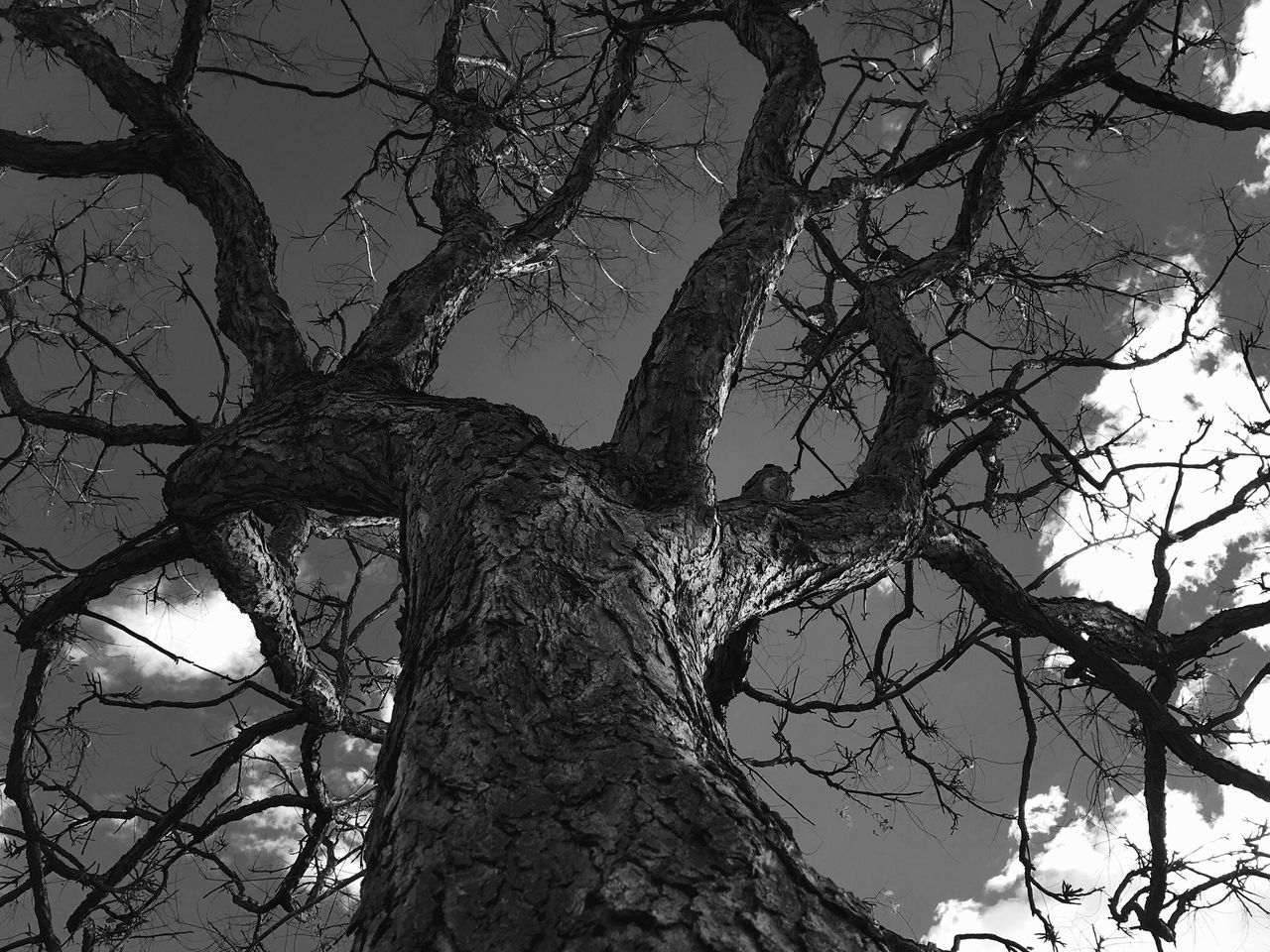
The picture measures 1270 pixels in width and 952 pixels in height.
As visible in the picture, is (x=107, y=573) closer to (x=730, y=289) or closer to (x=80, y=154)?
(x=80, y=154)

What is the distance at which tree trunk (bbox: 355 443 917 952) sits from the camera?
67 centimetres

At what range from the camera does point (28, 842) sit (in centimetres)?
267

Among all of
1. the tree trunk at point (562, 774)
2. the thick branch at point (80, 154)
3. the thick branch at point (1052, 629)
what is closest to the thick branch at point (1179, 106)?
the thick branch at point (1052, 629)

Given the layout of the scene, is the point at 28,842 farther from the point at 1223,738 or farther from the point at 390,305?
the point at 1223,738

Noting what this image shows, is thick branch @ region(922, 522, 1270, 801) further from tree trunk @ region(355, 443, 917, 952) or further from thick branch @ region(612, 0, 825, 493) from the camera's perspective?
tree trunk @ region(355, 443, 917, 952)

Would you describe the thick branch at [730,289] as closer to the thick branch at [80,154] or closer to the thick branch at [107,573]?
the thick branch at [107,573]

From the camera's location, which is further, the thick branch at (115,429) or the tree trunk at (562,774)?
the thick branch at (115,429)

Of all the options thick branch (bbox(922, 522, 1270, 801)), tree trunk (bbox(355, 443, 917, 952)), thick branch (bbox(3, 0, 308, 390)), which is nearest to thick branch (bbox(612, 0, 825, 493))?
tree trunk (bbox(355, 443, 917, 952))

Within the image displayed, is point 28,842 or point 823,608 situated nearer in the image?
point 28,842

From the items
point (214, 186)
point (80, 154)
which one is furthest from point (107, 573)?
point (80, 154)

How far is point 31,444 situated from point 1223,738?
196 inches

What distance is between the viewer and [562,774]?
826mm

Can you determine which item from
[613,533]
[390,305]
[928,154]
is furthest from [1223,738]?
[390,305]

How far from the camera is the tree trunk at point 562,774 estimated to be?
673 mm
